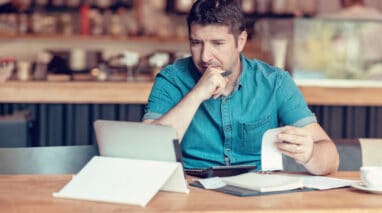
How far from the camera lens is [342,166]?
3.28 meters

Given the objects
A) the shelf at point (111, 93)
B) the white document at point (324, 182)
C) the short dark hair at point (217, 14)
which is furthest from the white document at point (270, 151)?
the shelf at point (111, 93)

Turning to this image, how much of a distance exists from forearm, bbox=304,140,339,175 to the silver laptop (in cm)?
57

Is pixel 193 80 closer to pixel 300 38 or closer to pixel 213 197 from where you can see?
pixel 213 197

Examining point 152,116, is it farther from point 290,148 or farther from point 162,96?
point 290,148

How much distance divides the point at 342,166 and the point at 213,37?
0.74m

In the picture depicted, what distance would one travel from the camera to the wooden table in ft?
7.04

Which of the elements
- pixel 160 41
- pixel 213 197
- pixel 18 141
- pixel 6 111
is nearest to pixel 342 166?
pixel 213 197

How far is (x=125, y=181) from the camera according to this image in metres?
2.30

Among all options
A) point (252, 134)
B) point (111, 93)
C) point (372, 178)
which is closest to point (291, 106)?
point (252, 134)

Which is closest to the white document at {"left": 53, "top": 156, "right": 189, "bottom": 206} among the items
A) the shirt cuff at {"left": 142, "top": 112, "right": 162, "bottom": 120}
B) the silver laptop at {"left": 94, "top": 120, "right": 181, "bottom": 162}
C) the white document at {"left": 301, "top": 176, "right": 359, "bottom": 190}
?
the silver laptop at {"left": 94, "top": 120, "right": 181, "bottom": 162}

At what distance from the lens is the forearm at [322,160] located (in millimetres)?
2717

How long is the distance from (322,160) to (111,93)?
9.30 ft

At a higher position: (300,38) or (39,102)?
(300,38)

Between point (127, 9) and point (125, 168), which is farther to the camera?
Answer: point (127, 9)
